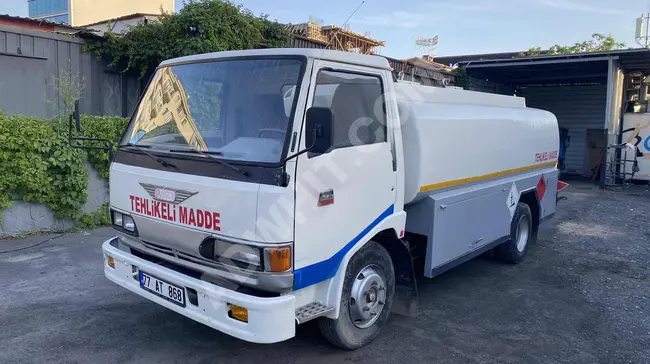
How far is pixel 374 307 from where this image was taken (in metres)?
4.07

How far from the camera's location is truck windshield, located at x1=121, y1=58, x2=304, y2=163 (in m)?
3.40

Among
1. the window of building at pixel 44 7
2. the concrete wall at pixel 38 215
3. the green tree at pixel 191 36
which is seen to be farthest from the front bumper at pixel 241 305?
the window of building at pixel 44 7

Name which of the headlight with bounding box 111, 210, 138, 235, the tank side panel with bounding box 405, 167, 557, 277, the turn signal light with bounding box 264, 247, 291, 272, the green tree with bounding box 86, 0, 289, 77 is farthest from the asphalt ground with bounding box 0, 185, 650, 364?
the green tree with bounding box 86, 0, 289, 77

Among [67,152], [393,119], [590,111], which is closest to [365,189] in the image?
[393,119]

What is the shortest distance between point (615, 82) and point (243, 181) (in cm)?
1498

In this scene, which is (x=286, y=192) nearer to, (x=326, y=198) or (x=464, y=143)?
(x=326, y=198)

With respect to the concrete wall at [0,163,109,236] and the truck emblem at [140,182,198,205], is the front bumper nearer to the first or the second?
the truck emblem at [140,182,198,205]

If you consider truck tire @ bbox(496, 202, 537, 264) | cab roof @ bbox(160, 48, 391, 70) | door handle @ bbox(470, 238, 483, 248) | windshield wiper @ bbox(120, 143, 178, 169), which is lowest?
truck tire @ bbox(496, 202, 537, 264)

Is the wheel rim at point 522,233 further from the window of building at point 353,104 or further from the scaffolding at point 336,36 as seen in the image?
the scaffolding at point 336,36

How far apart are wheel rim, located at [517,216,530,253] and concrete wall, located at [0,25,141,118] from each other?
7.37 metres

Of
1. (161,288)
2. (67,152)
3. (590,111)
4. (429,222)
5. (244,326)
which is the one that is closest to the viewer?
(244,326)

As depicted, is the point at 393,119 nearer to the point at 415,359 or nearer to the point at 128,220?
the point at 415,359

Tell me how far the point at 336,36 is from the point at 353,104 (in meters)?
7.38

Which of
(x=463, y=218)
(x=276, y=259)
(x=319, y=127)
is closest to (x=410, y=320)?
(x=463, y=218)
